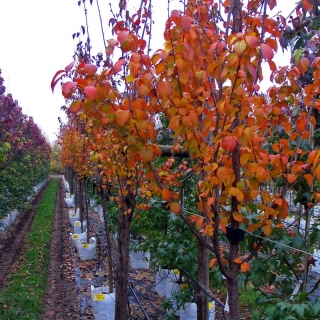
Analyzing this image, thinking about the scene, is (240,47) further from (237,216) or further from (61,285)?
(61,285)

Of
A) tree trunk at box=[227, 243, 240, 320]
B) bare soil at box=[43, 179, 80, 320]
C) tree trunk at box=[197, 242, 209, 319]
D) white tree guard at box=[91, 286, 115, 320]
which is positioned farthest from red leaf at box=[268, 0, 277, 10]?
bare soil at box=[43, 179, 80, 320]

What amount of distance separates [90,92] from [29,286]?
7.15 metres

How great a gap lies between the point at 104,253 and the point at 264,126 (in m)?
8.99

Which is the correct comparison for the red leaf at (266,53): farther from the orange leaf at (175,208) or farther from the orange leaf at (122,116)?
the orange leaf at (175,208)

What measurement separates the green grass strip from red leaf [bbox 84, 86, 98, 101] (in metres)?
5.62

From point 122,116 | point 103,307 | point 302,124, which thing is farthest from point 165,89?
point 103,307

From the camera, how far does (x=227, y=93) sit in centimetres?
180

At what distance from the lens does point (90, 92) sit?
1510mm

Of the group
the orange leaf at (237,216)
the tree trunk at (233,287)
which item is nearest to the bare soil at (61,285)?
the tree trunk at (233,287)

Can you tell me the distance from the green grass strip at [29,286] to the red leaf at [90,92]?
221 inches

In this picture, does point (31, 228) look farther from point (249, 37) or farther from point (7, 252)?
point (249, 37)

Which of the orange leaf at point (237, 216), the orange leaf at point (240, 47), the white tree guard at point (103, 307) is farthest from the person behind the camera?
the white tree guard at point (103, 307)

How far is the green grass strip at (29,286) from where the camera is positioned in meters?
6.42

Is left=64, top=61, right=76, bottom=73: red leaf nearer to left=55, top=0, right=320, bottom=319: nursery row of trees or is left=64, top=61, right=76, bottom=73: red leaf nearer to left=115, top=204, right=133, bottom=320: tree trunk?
left=55, top=0, right=320, bottom=319: nursery row of trees
